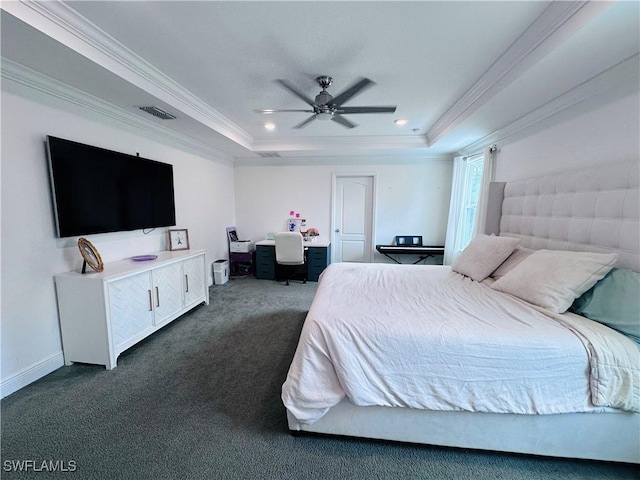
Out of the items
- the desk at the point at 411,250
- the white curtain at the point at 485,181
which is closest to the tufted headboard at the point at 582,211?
the white curtain at the point at 485,181

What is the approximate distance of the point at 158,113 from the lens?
2.53m

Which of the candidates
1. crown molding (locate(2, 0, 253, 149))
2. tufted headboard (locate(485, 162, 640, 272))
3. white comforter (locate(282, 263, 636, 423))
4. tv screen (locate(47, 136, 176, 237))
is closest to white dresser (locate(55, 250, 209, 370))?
tv screen (locate(47, 136, 176, 237))

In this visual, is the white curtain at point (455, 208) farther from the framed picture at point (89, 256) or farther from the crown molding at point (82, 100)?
the framed picture at point (89, 256)

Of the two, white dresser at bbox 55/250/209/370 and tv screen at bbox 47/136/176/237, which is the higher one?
tv screen at bbox 47/136/176/237

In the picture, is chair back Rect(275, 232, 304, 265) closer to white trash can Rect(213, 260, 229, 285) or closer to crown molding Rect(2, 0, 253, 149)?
white trash can Rect(213, 260, 229, 285)

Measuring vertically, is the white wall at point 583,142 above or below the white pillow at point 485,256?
above

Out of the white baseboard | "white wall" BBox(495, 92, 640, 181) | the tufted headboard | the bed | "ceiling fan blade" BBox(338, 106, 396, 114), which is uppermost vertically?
"ceiling fan blade" BBox(338, 106, 396, 114)

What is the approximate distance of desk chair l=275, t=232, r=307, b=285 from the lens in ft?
13.2

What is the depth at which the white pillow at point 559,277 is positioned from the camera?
1.49 m

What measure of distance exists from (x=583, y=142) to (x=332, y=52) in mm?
2109

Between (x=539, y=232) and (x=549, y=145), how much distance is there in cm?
83

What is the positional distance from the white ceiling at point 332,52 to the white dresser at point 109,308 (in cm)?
151

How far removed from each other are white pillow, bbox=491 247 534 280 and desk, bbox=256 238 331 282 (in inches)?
105

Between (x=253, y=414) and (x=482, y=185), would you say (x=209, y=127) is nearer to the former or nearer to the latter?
(x=253, y=414)
